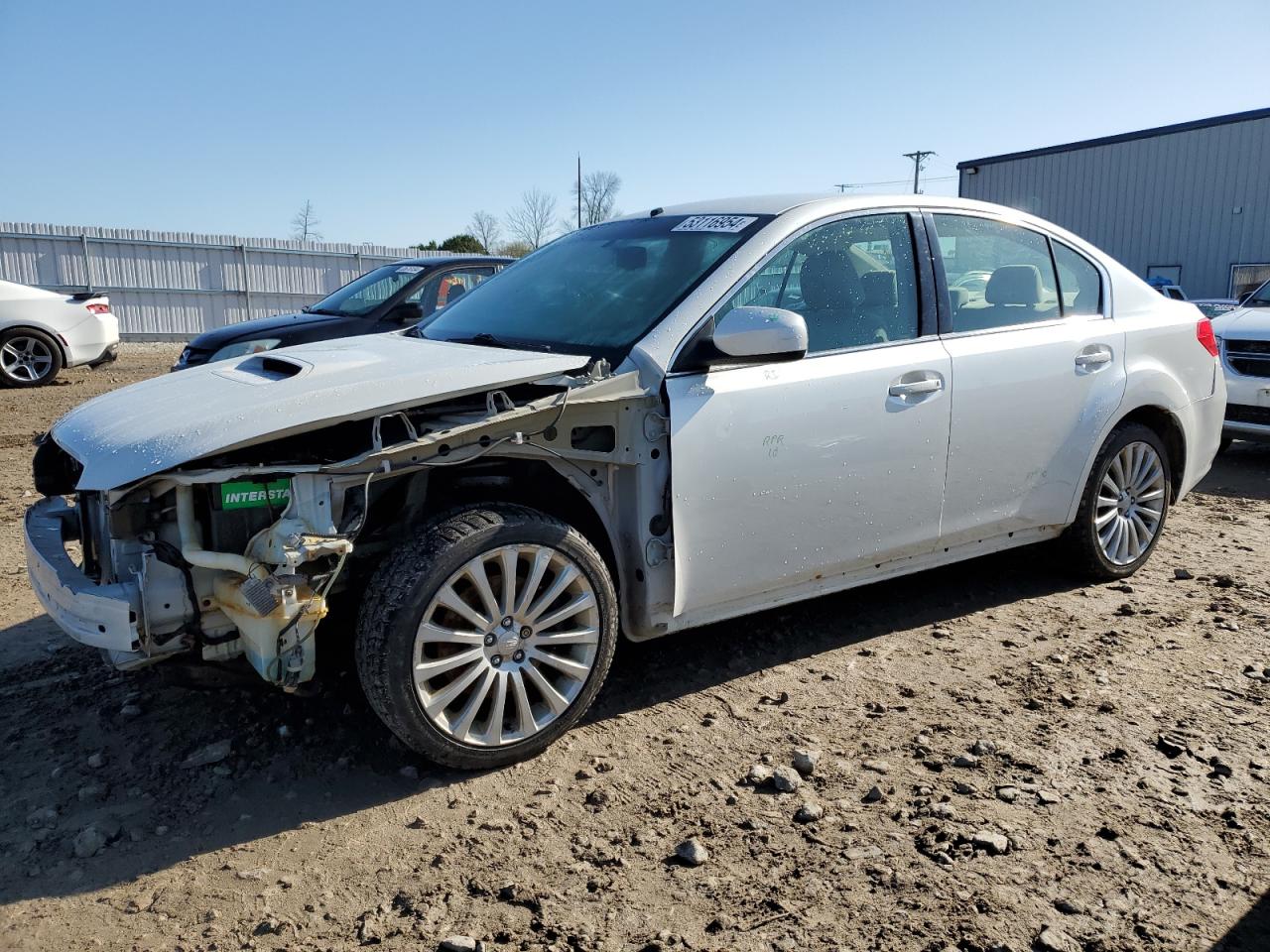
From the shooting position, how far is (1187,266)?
24.5 meters

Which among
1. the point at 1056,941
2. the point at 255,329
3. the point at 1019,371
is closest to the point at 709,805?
the point at 1056,941

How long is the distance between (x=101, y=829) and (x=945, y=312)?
3.54 meters

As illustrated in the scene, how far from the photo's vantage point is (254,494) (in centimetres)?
291

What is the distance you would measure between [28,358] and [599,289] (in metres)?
11.3

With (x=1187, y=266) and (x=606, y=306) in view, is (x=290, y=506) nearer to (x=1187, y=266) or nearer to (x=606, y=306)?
(x=606, y=306)

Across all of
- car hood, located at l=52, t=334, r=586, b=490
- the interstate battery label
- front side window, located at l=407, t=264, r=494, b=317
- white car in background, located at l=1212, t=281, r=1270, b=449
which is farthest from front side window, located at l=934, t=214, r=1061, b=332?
front side window, located at l=407, t=264, r=494, b=317

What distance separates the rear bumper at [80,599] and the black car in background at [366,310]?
4.89 meters

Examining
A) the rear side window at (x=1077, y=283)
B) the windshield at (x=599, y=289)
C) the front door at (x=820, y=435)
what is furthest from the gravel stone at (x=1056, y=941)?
the rear side window at (x=1077, y=283)

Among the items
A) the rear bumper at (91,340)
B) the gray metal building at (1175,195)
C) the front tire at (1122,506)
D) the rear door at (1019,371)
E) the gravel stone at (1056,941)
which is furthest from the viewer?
the gray metal building at (1175,195)

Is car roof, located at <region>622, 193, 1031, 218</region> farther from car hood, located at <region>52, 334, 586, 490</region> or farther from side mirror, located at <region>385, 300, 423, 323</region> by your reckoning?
side mirror, located at <region>385, 300, 423, 323</region>

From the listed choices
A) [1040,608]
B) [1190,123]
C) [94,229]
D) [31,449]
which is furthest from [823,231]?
[1190,123]

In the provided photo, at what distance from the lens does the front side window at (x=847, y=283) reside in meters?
3.79

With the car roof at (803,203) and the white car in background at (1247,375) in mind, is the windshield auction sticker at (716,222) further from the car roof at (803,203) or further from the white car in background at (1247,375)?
the white car in background at (1247,375)

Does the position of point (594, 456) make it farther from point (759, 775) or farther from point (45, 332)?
point (45, 332)
